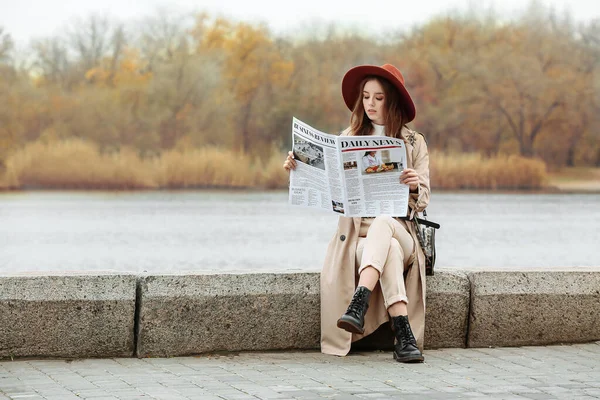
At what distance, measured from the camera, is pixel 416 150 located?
5.77 metres

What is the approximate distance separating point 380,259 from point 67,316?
5.39 ft

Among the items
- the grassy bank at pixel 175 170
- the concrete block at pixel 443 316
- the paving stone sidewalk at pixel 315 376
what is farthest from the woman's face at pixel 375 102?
the grassy bank at pixel 175 170

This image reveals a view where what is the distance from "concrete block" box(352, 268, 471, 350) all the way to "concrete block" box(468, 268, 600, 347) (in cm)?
6

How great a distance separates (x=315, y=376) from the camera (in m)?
4.90

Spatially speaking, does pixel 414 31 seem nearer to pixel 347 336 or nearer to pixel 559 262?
pixel 559 262

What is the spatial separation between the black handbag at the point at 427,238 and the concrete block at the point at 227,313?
62 cm

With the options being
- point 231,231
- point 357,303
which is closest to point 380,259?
point 357,303

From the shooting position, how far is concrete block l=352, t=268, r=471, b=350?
5.69 m

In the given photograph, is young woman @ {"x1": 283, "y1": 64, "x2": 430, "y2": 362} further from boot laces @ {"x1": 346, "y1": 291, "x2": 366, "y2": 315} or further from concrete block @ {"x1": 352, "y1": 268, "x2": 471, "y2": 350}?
concrete block @ {"x1": 352, "y1": 268, "x2": 471, "y2": 350}

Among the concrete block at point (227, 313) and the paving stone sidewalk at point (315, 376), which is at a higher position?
the concrete block at point (227, 313)

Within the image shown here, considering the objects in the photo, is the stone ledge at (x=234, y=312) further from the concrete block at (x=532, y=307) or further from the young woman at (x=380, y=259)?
the concrete block at (x=532, y=307)

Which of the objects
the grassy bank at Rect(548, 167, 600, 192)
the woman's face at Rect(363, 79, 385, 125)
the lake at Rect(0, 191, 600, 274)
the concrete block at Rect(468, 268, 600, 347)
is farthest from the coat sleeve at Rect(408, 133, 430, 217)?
the grassy bank at Rect(548, 167, 600, 192)

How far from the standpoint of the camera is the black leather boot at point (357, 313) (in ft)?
16.9

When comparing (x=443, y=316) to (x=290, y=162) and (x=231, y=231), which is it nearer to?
(x=290, y=162)
